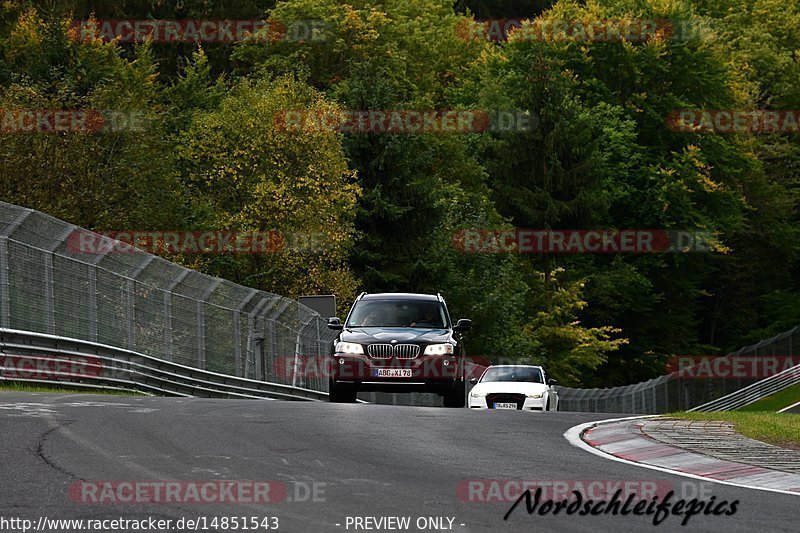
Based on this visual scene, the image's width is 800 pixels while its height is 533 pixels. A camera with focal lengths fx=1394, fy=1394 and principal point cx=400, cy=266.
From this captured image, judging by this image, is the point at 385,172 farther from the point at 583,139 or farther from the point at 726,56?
the point at 726,56

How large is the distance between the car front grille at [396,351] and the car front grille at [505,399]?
833cm

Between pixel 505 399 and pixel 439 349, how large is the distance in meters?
8.24

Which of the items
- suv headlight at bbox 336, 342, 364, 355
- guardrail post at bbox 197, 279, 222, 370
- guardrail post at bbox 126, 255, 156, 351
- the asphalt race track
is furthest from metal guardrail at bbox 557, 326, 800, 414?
the asphalt race track

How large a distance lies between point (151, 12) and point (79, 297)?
54064mm

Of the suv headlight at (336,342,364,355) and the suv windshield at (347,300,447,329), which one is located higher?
the suv windshield at (347,300,447,329)

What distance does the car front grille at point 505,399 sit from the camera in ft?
96.3

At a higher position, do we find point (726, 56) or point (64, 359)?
point (726, 56)

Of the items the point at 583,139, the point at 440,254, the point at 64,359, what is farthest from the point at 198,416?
the point at 583,139

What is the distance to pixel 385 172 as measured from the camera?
198 feet

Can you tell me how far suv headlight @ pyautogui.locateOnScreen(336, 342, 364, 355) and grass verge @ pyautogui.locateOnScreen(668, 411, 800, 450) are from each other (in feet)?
17.5

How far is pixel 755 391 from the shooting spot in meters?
65.4

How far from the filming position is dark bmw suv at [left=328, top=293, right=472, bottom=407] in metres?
21.3

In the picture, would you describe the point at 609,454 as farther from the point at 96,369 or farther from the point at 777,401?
the point at 777,401

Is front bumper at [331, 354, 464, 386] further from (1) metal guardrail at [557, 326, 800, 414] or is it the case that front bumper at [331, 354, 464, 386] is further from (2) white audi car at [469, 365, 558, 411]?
(1) metal guardrail at [557, 326, 800, 414]
